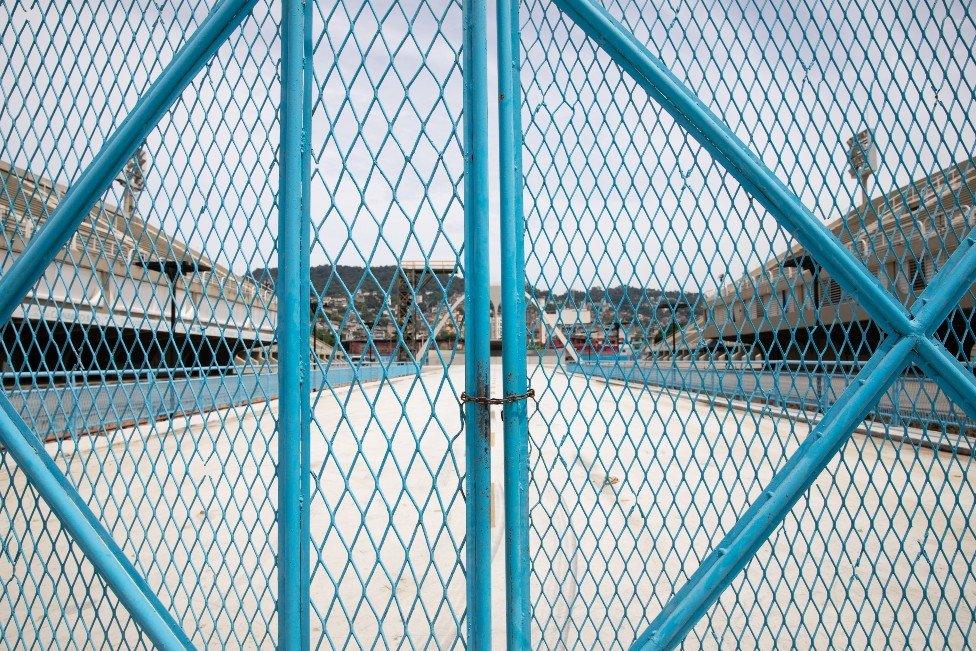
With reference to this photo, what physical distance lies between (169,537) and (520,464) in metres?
4.78

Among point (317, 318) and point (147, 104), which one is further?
point (317, 318)

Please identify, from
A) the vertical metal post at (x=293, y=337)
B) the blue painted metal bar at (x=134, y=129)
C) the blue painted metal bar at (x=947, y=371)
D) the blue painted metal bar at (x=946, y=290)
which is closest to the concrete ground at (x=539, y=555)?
the vertical metal post at (x=293, y=337)

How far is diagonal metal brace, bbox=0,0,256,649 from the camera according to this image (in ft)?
5.77

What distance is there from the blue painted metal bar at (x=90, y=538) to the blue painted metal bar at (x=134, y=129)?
0.39 meters

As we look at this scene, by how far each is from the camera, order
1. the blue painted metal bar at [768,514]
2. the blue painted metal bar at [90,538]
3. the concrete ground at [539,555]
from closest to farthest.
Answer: the blue painted metal bar at [768,514], the blue painted metal bar at [90,538], the concrete ground at [539,555]

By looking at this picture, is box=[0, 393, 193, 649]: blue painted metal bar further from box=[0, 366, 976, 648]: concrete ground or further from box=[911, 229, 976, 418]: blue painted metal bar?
box=[911, 229, 976, 418]: blue painted metal bar

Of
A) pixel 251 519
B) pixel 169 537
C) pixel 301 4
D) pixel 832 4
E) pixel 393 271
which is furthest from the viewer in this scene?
pixel 251 519

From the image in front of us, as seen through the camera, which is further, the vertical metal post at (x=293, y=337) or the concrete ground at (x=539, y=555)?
the concrete ground at (x=539, y=555)

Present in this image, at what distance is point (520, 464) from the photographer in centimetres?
174

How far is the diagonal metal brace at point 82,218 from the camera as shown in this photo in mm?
1758

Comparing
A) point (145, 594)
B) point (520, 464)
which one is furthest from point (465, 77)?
point (145, 594)

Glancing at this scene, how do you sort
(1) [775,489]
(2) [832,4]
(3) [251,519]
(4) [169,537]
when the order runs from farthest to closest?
(3) [251,519] → (4) [169,537] → (2) [832,4] → (1) [775,489]

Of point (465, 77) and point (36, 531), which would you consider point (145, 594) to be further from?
point (36, 531)

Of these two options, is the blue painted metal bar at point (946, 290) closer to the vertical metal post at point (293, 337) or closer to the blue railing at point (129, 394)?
the blue railing at point (129, 394)
